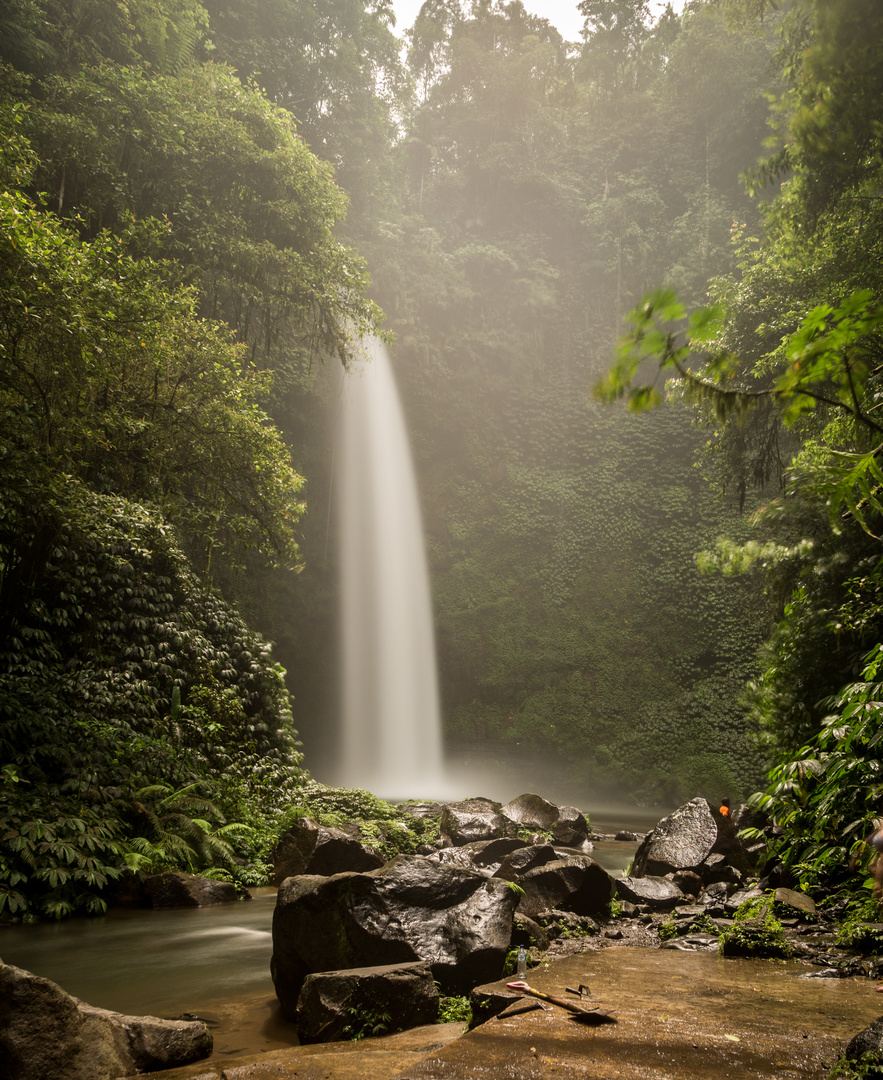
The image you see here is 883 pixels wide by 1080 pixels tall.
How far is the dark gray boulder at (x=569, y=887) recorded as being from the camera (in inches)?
202

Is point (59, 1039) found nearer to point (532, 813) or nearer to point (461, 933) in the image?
point (461, 933)

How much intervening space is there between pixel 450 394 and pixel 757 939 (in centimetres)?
2231

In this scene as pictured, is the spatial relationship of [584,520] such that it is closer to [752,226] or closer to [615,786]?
[615,786]

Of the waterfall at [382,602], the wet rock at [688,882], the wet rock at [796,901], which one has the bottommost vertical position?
the wet rock at [688,882]

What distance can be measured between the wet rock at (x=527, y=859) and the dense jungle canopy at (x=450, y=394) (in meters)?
1.94

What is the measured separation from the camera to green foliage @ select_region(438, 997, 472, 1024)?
10.0 feet

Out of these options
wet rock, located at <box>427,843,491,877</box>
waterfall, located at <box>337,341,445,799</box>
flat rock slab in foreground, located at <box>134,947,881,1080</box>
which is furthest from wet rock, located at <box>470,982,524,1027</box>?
waterfall, located at <box>337,341,445,799</box>

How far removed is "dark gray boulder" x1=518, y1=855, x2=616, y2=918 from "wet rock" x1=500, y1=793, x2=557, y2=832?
4638mm

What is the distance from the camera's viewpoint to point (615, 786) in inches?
682

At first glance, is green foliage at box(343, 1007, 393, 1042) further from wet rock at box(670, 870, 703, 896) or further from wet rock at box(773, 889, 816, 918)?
wet rock at box(670, 870, 703, 896)

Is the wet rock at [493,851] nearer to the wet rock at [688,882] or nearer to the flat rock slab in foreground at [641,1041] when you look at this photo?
the wet rock at [688,882]

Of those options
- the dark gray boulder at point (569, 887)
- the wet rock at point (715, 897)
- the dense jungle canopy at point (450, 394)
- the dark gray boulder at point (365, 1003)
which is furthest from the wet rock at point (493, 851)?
the dark gray boulder at point (365, 1003)

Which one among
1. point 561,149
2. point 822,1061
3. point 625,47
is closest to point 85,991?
point 822,1061

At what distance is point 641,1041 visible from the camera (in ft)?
7.35
